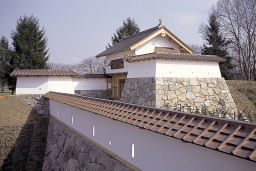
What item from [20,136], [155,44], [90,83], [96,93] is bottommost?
[20,136]

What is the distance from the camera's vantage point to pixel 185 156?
11.6 ft

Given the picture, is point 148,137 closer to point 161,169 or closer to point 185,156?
point 161,169

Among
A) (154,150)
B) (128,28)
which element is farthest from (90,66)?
(154,150)

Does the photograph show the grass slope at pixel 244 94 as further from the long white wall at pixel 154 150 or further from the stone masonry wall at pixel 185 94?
the long white wall at pixel 154 150

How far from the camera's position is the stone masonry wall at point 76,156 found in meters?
5.67

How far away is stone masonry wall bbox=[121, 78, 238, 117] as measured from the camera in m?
10.7

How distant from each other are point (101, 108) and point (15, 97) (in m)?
12.6

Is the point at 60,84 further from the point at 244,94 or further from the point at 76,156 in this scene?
the point at 244,94

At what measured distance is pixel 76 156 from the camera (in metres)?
7.68

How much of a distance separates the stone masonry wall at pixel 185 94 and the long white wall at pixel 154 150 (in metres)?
4.67

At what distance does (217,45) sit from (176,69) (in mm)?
14798

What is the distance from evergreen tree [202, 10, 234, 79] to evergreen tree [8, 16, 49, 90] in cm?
1859

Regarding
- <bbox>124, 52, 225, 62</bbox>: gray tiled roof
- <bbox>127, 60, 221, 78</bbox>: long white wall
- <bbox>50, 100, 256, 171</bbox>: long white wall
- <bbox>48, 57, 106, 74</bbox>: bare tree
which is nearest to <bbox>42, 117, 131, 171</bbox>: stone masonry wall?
<bbox>50, 100, 256, 171</bbox>: long white wall

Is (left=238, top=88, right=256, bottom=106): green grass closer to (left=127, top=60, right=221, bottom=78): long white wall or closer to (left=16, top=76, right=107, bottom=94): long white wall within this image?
(left=127, top=60, right=221, bottom=78): long white wall
